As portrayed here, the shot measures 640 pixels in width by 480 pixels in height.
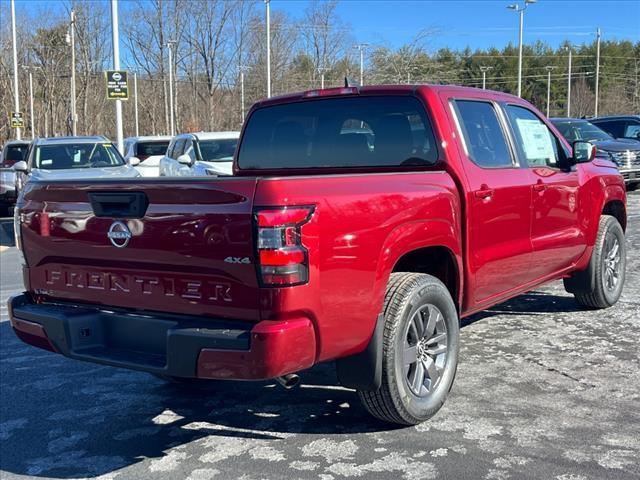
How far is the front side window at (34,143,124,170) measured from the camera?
13.9 meters

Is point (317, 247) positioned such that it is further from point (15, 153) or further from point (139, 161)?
point (15, 153)

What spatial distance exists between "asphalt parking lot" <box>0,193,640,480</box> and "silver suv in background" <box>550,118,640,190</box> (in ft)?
41.4

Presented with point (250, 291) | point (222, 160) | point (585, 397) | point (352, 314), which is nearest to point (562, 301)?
point (585, 397)

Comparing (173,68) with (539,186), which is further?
(173,68)

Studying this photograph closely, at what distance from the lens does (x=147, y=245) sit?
3.47 metres

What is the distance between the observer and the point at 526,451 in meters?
3.68

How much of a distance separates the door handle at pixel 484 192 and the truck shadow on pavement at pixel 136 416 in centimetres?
150

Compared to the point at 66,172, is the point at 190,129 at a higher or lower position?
higher

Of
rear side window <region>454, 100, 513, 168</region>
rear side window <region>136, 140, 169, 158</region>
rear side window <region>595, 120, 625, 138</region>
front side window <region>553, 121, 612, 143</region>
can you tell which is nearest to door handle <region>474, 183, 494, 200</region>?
rear side window <region>454, 100, 513, 168</region>

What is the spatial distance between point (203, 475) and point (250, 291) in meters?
1.04

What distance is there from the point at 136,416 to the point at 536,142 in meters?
3.54

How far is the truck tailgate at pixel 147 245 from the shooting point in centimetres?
321

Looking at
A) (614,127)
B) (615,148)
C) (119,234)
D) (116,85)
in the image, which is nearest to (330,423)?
(119,234)

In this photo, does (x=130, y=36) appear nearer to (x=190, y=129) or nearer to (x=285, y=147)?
(x=190, y=129)
